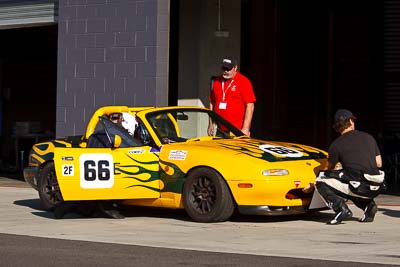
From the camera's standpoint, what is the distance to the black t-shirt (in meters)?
12.3

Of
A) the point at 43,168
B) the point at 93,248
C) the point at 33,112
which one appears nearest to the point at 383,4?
the point at 33,112

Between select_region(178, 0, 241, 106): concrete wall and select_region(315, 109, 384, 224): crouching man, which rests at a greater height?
select_region(178, 0, 241, 106): concrete wall

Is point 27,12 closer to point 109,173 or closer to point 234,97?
point 234,97

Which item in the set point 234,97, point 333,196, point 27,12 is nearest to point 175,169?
point 333,196

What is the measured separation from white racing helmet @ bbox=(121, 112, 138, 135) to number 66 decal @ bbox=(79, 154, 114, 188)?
2.28ft

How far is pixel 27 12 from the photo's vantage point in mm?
18938

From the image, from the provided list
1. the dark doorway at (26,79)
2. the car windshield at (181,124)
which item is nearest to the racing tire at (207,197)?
the car windshield at (181,124)

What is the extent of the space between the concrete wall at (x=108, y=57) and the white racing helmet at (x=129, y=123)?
10.4 feet

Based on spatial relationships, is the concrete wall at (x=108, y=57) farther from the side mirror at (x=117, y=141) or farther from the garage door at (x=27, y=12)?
the side mirror at (x=117, y=141)

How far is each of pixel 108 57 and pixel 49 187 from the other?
163 inches

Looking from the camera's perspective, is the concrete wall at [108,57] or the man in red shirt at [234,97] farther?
the concrete wall at [108,57]

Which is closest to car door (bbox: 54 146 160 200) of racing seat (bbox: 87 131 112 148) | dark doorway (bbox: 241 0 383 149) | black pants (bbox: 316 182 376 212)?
racing seat (bbox: 87 131 112 148)

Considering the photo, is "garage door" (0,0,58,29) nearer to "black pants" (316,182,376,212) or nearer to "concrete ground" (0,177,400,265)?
"concrete ground" (0,177,400,265)

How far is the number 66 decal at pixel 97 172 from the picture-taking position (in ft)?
41.8
